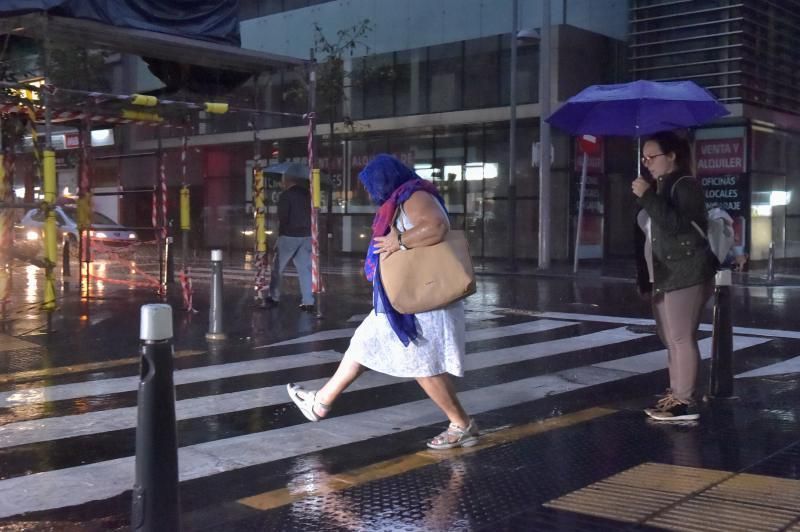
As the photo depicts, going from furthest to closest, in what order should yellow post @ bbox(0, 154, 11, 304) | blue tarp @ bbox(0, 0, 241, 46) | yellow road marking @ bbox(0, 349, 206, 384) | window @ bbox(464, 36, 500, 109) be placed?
window @ bbox(464, 36, 500, 109)
yellow post @ bbox(0, 154, 11, 304)
blue tarp @ bbox(0, 0, 241, 46)
yellow road marking @ bbox(0, 349, 206, 384)

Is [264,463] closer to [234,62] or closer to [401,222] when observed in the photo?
[401,222]

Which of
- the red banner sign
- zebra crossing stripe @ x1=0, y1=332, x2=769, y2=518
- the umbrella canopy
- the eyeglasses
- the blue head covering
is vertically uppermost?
the red banner sign

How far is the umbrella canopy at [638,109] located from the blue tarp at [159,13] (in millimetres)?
5551

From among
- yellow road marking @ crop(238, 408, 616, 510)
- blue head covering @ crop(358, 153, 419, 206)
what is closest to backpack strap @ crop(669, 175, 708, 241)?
yellow road marking @ crop(238, 408, 616, 510)

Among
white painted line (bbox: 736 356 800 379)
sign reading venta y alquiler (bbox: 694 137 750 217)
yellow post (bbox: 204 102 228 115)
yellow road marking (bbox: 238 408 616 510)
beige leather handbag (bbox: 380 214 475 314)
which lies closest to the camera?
yellow road marking (bbox: 238 408 616 510)

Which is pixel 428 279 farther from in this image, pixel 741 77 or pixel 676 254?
pixel 741 77

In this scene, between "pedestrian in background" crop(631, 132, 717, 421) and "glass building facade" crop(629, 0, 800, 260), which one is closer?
"pedestrian in background" crop(631, 132, 717, 421)

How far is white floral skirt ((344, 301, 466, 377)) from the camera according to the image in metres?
5.47

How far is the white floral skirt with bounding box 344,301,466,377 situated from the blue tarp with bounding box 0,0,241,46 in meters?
6.45

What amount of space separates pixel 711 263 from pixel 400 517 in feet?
10.0

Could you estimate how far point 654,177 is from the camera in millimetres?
6422

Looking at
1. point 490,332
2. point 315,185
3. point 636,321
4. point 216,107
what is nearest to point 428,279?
point 490,332

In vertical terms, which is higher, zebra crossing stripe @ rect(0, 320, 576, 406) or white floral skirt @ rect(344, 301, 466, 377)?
white floral skirt @ rect(344, 301, 466, 377)

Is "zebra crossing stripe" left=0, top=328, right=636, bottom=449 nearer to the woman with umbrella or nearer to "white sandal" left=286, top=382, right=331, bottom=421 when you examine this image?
"white sandal" left=286, top=382, right=331, bottom=421
